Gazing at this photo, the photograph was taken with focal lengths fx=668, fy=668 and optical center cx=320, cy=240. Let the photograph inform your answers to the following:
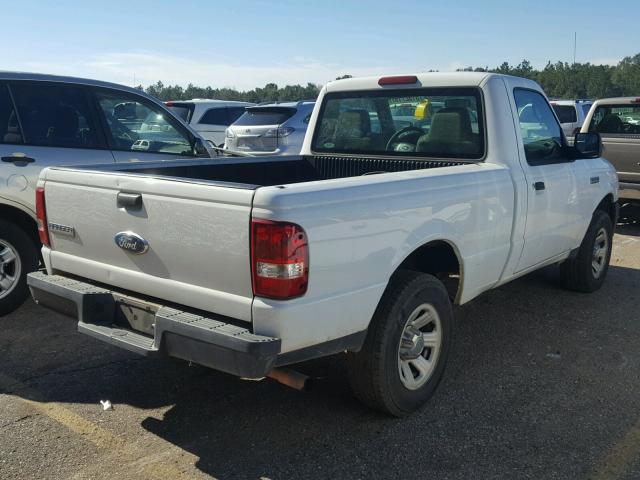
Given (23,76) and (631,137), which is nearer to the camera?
(23,76)

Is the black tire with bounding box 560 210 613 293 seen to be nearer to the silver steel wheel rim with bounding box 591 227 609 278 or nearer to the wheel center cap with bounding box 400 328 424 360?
the silver steel wheel rim with bounding box 591 227 609 278

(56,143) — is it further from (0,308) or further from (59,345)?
(59,345)

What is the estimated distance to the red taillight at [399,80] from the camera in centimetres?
490

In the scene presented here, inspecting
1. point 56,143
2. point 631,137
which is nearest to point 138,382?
point 56,143

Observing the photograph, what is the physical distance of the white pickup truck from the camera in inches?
114

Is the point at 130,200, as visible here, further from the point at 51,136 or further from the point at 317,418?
the point at 51,136

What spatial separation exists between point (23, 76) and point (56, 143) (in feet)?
1.91

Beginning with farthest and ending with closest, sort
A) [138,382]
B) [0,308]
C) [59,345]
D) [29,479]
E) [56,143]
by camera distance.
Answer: [56,143], [0,308], [59,345], [138,382], [29,479]

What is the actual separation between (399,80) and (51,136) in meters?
2.88

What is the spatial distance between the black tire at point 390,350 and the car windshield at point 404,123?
136 cm

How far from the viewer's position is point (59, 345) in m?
4.75

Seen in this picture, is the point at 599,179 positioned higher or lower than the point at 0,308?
higher

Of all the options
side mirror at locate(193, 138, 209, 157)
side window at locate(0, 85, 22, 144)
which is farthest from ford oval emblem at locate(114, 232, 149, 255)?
side mirror at locate(193, 138, 209, 157)

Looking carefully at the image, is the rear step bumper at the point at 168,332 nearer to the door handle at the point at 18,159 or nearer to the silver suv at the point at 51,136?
the silver suv at the point at 51,136
